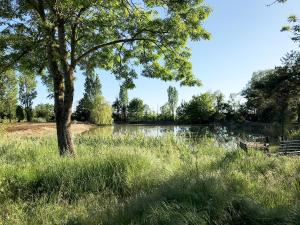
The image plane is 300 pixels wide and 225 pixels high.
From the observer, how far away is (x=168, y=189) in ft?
16.7

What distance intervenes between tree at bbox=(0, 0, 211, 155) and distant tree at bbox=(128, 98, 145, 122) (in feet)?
277

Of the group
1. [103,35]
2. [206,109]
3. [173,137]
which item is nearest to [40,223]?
[103,35]

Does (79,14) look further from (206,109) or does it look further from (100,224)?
(206,109)

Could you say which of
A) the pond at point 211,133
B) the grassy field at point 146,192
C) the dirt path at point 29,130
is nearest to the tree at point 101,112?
the dirt path at point 29,130

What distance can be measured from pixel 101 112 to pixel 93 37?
6997cm

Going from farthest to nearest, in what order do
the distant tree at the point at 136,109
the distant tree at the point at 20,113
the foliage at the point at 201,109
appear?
the distant tree at the point at 136,109, the foliage at the point at 201,109, the distant tree at the point at 20,113

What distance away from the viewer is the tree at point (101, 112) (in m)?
79.9

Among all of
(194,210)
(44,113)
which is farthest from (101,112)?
(194,210)

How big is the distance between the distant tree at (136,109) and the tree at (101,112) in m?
15.3

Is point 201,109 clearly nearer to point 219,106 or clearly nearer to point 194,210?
point 219,106

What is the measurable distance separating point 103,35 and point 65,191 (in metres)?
5.90

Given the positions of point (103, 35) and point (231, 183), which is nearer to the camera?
point (231, 183)

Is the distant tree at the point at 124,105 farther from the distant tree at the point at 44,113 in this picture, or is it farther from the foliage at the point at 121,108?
the distant tree at the point at 44,113

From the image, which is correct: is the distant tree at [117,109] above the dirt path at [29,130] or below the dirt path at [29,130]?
above
